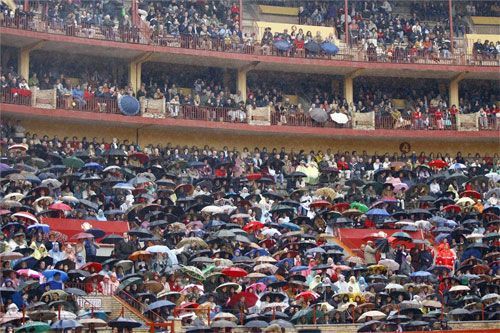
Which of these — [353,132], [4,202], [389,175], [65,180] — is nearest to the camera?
[4,202]

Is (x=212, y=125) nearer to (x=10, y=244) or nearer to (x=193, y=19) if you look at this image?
(x=193, y=19)

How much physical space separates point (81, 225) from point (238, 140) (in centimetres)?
1678

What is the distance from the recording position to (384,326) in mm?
27609

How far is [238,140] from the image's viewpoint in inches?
1924

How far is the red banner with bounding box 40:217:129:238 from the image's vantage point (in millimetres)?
32312

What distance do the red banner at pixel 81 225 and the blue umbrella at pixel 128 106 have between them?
11520mm

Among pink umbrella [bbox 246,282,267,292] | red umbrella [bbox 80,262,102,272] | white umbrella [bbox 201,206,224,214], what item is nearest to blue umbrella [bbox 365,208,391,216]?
white umbrella [bbox 201,206,224,214]

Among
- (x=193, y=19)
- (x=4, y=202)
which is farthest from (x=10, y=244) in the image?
(x=193, y=19)

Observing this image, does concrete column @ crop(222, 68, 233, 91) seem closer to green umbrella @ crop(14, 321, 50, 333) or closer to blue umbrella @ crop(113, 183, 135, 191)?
blue umbrella @ crop(113, 183, 135, 191)

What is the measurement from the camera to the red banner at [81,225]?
32.3 meters

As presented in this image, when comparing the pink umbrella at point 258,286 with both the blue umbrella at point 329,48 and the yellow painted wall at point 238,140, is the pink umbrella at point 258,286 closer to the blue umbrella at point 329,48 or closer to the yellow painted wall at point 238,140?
the yellow painted wall at point 238,140

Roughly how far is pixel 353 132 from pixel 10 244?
70.8ft

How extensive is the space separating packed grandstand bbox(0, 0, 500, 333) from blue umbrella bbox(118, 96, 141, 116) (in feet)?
0.36

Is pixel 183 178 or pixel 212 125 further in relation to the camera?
pixel 212 125
